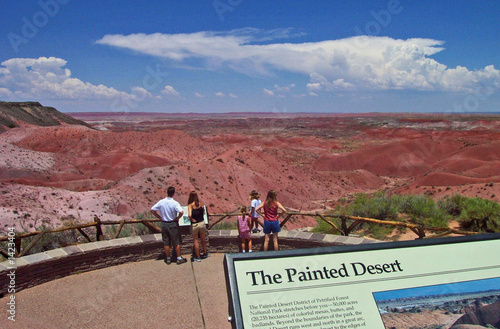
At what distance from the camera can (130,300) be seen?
5.61 metres

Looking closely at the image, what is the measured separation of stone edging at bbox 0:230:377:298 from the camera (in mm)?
5711

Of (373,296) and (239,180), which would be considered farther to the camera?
(239,180)

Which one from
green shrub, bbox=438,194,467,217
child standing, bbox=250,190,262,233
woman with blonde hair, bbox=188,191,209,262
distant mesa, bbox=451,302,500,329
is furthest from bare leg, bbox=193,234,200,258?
green shrub, bbox=438,194,467,217

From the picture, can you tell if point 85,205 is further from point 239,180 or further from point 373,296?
point 373,296

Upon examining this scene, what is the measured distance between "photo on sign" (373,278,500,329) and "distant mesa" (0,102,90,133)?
6512cm

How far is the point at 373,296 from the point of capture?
2.87 metres

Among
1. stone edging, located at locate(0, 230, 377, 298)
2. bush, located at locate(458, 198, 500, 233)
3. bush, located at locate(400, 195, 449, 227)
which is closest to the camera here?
stone edging, located at locate(0, 230, 377, 298)

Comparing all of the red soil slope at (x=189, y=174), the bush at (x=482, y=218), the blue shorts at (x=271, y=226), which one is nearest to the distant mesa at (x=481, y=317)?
the blue shorts at (x=271, y=226)

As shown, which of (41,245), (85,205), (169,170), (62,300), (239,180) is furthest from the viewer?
(239,180)

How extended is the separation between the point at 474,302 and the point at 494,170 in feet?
119

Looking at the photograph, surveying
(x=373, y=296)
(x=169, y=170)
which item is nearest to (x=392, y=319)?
(x=373, y=296)

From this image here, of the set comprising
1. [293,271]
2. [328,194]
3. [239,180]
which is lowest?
[328,194]

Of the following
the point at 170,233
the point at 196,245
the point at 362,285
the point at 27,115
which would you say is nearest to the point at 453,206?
the point at 196,245

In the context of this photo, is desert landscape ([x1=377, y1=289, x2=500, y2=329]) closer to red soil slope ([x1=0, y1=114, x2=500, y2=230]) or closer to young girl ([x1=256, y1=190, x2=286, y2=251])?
young girl ([x1=256, y1=190, x2=286, y2=251])
